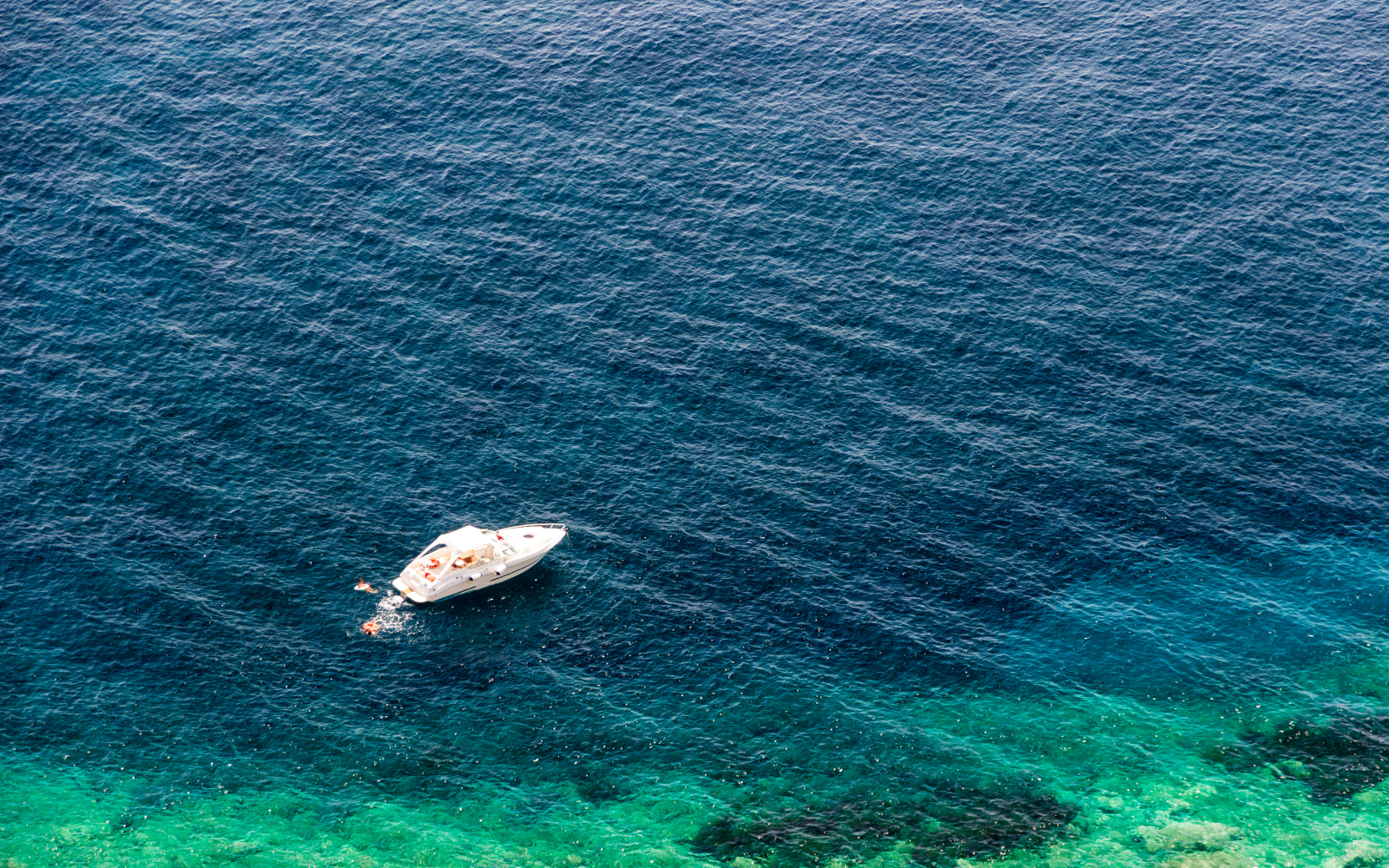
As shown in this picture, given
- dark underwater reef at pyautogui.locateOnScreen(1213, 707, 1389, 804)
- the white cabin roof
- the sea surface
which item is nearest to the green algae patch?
dark underwater reef at pyautogui.locateOnScreen(1213, 707, 1389, 804)

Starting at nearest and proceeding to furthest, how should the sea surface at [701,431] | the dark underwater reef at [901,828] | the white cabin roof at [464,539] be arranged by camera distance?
1. the dark underwater reef at [901,828]
2. the sea surface at [701,431]
3. the white cabin roof at [464,539]

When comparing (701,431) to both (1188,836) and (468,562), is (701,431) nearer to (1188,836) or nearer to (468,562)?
(468,562)

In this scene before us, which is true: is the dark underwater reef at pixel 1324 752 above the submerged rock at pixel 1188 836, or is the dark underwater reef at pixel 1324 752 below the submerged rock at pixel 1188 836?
above

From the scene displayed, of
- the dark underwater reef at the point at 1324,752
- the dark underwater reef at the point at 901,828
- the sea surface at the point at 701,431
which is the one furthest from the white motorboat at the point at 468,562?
the dark underwater reef at the point at 1324,752

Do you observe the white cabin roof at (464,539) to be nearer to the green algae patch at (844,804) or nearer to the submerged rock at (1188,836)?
the green algae patch at (844,804)

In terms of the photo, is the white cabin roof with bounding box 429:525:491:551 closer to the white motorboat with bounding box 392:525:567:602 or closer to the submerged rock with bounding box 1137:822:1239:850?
the white motorboat with bounding box 392:525:567:602
